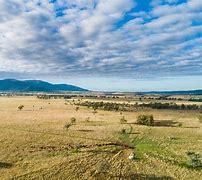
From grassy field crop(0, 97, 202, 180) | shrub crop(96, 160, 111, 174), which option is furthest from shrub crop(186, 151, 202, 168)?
shrub crop(96, 160, 111, 174)

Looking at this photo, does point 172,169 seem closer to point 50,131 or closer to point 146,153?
point 146,153

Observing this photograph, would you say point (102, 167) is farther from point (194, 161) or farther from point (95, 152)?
point (194, 161)

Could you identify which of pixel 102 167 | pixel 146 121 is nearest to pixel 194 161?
pixel 102 167

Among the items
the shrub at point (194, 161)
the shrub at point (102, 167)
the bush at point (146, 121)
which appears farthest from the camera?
the bush at point (146, 121)

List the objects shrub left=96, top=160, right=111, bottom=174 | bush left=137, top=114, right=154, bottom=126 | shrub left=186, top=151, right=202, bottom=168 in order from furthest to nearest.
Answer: bush left=137, top=114, right=154, bottom=126 → shrub left=186, top=151, right=202, bottom=168 → shrub left=96, top=160, right=111, bottom=174

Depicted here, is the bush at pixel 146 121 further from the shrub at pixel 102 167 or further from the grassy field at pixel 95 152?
the shrub at pixel 102 167

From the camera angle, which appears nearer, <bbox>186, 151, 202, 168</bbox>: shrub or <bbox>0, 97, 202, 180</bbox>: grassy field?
<bbox>0, 97, 202, 180</bbox>: grassy field

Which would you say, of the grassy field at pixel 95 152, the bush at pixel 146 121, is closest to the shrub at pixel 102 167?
the grassy field at pixel 95 152

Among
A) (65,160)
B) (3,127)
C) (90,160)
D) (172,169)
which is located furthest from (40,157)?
(3,127)

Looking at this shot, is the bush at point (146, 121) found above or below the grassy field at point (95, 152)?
above

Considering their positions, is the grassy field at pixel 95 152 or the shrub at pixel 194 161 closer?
the grassy field at pixel 95 152

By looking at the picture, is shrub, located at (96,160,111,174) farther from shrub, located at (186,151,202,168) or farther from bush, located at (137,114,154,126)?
bush, located at (137,114,154,126)
